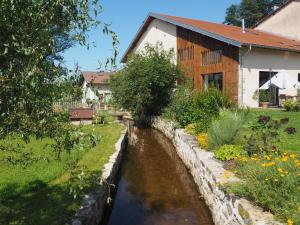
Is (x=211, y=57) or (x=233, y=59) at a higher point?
(x=211, y=57)

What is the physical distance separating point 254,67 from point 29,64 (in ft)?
60.9

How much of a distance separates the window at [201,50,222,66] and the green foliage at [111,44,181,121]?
182cm

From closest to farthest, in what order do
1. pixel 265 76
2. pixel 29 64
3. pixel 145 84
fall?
1. pixel 29 64
2. pixel 145 84
3. pixel 265 76

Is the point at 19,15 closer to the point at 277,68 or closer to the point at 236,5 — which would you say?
the point at 277,68

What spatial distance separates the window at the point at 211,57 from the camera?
21047 millimetres

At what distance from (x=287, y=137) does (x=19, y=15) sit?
29.3 ft

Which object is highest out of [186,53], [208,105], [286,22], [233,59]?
[286,22]

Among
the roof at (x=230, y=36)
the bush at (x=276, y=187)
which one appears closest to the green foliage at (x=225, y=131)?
the bush at (x=276, y=187)

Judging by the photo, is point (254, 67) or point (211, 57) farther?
point (211, 57)

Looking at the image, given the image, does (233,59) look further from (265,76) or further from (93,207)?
(93,207)

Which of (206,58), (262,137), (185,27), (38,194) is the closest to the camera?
(38,194)

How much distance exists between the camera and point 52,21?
131 inches

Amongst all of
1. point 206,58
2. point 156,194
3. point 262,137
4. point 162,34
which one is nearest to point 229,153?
point 262,137

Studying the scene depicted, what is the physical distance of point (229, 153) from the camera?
26.4 ft
